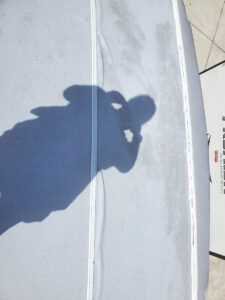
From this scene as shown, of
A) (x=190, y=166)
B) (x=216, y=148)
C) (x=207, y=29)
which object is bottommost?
(x=190, y=166)

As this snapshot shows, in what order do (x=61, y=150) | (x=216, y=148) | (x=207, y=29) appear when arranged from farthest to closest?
(x=207, y=29)
(x=216, y=148)
(x=61, y=150)

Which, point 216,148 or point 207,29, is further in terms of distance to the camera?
point 207,29

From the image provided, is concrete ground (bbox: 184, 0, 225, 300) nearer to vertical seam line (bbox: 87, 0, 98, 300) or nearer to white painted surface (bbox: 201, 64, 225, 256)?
white painted surface (bbox: 201, 64, 225, 256)

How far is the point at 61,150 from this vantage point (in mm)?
1704

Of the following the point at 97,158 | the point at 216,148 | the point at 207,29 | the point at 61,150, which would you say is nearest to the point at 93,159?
the point at 97,158

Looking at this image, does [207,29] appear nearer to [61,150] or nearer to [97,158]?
[97,158]

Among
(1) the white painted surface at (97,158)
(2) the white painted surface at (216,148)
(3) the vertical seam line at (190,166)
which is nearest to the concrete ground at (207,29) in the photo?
(2) the white painted surface at (216,148)

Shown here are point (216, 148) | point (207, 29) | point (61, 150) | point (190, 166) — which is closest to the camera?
point (61, 150)

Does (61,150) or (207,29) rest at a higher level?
(207,29)

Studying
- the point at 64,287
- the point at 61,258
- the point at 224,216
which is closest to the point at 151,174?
the point at 61,258

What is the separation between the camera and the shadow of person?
1.63 m

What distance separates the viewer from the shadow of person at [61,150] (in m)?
1.63

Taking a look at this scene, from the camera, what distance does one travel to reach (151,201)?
5.76ft

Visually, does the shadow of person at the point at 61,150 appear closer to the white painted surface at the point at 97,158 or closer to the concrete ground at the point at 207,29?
the white painted surface at the point at 97,158
